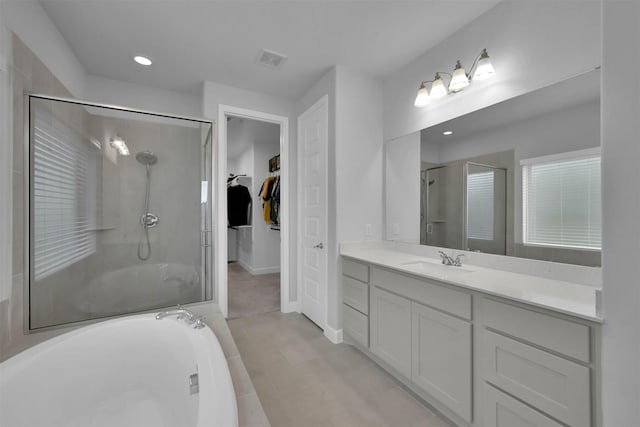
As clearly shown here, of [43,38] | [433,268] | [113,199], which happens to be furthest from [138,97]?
[433,268]

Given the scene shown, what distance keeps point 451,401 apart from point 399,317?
1.63 ft

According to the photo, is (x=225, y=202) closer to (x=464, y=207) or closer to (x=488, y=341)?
(x=464, y=207)

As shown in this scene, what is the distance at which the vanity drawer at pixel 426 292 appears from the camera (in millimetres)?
1341

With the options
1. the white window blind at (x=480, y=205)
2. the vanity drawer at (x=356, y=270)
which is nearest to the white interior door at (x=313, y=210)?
the vanity drawer at (x=356, y=270)

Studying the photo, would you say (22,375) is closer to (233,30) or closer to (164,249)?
(164,249)

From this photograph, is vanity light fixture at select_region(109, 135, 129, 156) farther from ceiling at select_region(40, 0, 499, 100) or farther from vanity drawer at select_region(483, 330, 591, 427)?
vanity drawer at select_region(483, 330, 591, 427)

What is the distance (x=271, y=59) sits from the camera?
2262 mm

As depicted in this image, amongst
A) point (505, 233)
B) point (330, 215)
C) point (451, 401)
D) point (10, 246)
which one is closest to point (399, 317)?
point (451, 401)

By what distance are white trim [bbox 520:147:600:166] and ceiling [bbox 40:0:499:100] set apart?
3.39 ft

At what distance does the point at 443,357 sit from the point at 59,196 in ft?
8.68

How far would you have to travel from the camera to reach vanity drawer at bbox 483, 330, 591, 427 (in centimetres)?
94

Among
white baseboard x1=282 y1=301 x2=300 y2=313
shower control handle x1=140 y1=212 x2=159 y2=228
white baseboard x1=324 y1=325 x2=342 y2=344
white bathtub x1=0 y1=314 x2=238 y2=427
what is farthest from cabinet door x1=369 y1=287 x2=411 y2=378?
shower control handle x1=140 y1=212 x2=159 y2=228

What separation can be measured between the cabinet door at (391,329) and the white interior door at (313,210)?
2.17 feet

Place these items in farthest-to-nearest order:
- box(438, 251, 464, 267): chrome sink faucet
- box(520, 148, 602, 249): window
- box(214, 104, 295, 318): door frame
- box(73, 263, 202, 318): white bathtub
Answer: box(214, 104, 295, 318): door frame
box(73, 263, 202, 318): white bathtub
box(438, 251, 464, 267): chrome sink faucet
box(520, 148, 602, 249): window
